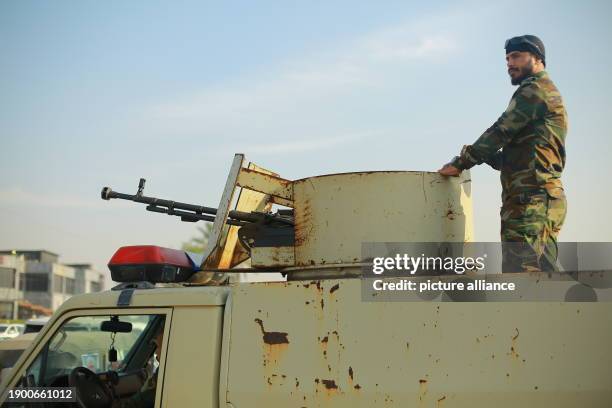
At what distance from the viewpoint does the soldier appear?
3.38 meters

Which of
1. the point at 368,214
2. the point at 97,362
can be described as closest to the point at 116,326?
the point at 97,362

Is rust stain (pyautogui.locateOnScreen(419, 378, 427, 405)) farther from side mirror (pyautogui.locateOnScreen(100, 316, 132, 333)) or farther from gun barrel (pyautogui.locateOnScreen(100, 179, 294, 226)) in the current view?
gun barrel (pyautogui.locateOnScreen(100, 179, 294, 226))

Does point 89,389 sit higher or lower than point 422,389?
lower

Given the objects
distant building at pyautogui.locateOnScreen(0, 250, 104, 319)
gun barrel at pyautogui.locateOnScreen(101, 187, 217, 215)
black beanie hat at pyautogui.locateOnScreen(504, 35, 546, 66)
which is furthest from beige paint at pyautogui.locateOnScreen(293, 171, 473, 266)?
distant building at pyautogui.locateOnScreen(0, 250, 104, 319)

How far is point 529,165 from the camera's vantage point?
3.47 m

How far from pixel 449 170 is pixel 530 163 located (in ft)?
1.48

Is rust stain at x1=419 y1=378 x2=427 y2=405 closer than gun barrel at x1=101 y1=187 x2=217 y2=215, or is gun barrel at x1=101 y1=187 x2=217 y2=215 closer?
rust stain at x1=419 y1=378 x2=427 y2=405

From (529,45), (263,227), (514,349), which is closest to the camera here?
(514,349)

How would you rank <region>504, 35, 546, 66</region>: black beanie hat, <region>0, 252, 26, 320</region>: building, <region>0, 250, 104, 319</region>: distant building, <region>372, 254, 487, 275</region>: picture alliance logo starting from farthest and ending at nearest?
<region>0, 250, 104, 319</region>: distant building, <region>0, 252, 26, 320</region>: building, <region>504, 35, 546, 66</region>: black beanie hat, <region>372, 254, 487, 275</region>: picture alliance logo

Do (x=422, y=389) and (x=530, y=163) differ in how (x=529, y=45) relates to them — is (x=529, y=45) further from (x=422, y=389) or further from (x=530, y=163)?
(x=422, y=389)

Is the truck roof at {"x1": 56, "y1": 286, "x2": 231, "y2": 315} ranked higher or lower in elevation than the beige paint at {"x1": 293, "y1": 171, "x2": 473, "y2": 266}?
lower

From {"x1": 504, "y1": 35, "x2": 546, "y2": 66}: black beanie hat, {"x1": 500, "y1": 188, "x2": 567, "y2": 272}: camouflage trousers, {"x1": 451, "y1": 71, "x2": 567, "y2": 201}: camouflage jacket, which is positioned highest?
{"x1": 504, "y1": 35, "x2": 546, "y2": 66}: black beanie hat

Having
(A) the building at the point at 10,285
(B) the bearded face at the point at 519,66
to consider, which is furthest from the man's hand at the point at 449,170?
(A) the building at the point at 10,285

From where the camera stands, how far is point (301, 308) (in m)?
2.89
